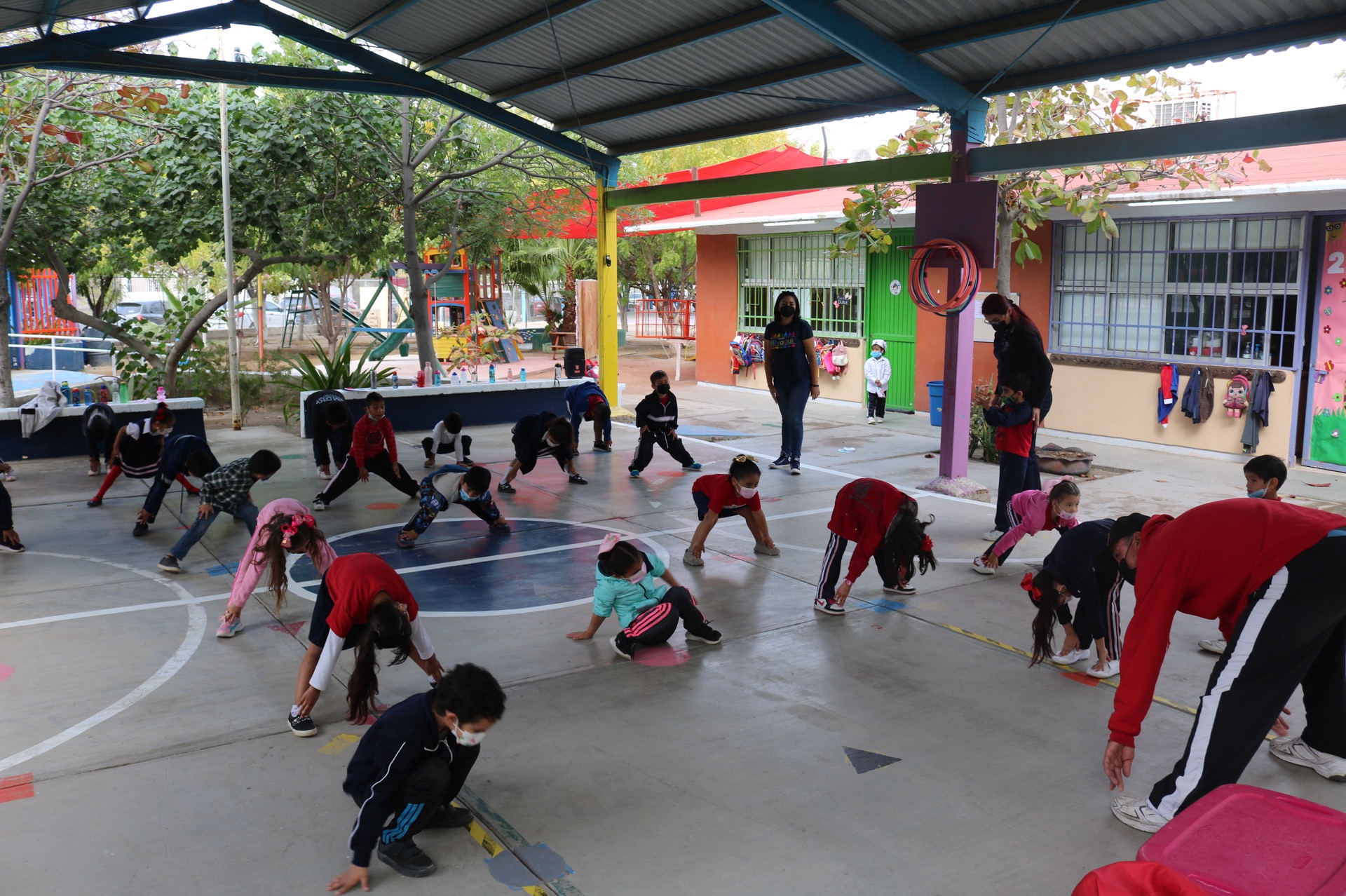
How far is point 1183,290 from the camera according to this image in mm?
13875

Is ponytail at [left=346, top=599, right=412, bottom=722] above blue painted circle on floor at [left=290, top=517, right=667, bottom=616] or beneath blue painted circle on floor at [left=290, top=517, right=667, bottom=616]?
above

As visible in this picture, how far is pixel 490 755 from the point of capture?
17.0 ft

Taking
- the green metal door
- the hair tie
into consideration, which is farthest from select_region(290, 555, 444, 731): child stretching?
the green metal door

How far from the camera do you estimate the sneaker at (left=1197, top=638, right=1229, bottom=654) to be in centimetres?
654

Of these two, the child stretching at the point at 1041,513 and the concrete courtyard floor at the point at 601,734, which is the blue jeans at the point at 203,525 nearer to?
the concrete courtyard floor at the point at 601,734

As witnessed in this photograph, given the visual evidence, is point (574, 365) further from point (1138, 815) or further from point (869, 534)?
point (1138, 815)

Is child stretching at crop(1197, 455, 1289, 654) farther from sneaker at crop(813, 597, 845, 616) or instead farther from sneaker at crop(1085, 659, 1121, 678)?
sneaker at crop(813, 597, 845, 616)

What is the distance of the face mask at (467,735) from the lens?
13.2ft

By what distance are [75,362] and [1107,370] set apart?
24575 mm

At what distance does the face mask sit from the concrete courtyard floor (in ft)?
1.86

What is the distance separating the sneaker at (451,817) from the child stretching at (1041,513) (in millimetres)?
4387

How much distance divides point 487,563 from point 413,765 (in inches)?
183

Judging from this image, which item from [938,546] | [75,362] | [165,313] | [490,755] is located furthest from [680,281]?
[490,755]

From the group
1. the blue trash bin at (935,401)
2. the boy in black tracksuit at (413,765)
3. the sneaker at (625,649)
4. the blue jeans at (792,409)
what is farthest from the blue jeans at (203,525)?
the blue trash bin at (935,401)
